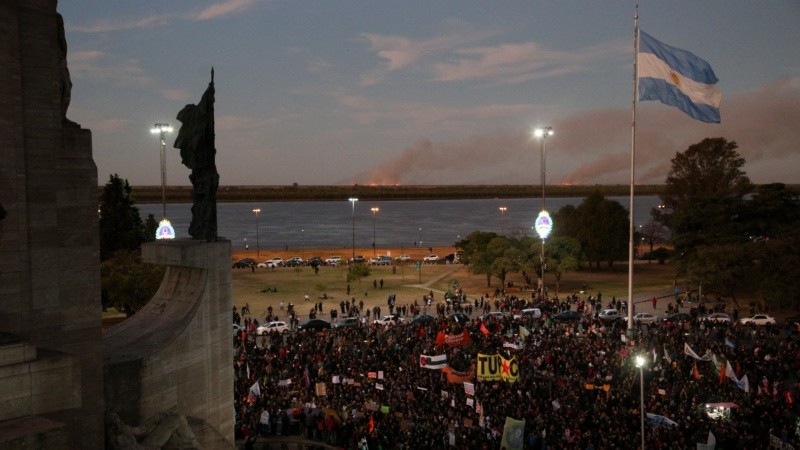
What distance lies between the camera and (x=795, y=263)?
40875 millimetres

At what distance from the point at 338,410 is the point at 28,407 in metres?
12.3

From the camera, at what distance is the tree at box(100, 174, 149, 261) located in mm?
47156

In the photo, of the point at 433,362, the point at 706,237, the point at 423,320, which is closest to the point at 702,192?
the point at 706,237

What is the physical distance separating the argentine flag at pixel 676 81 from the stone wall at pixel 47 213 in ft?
51.3

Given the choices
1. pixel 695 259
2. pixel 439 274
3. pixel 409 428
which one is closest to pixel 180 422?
pixel 409 428

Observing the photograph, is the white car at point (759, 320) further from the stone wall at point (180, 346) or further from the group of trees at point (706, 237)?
the stone wall at point (180, 346)

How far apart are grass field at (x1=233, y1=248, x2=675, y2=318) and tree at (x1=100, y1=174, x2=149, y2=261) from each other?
907 centimetres

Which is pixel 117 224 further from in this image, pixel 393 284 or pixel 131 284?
pixel 393 284

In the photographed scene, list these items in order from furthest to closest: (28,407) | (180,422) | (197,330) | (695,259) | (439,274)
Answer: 1. (439,274)
2. (695,259)
3. (197,330)
4. (180,422)
5. (28,407)

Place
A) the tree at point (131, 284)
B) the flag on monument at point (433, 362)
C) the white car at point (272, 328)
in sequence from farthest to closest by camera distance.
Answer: the white car at point (272, 328)
the tree at point (131, 284)
the flag on monument at point (433, 362)

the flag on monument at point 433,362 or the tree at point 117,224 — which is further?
the tree at point 117,224

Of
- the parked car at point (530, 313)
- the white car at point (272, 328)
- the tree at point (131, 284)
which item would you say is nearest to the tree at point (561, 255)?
the parked car at point (530, 313)

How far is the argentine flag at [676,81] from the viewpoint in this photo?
Answer: 19.7 meters

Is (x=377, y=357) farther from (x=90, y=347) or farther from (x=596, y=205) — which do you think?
(x=596, y=205)
